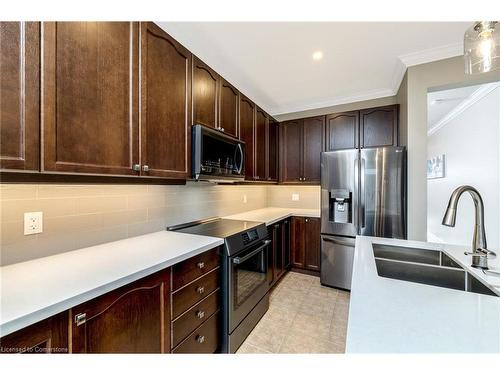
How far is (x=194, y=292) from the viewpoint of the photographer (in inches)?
51.9

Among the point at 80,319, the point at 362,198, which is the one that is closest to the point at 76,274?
the point at 80,319

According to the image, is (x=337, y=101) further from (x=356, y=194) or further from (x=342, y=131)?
(x=356, y=194)

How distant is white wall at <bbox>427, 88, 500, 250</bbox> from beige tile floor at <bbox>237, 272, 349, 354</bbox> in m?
1.48

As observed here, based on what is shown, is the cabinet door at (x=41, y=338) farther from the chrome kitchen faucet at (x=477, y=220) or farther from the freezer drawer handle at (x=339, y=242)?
the freezer drawer handle at (x=339, y=242)

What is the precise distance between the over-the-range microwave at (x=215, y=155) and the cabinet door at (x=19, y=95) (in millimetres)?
901

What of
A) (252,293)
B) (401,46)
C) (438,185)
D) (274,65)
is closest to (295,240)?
(252,293)

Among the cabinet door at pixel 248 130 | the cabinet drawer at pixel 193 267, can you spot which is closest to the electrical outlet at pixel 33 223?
the cabinet drawer at pixel 193 267

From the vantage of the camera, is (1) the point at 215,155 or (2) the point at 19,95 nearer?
(2) the point at 19,95

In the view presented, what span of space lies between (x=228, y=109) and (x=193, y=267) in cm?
152

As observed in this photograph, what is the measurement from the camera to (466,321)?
0.59 m

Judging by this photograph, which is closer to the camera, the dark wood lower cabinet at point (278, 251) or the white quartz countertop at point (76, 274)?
the white quartz countertop at point (76, 274)

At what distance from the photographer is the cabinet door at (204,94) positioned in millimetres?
1699
